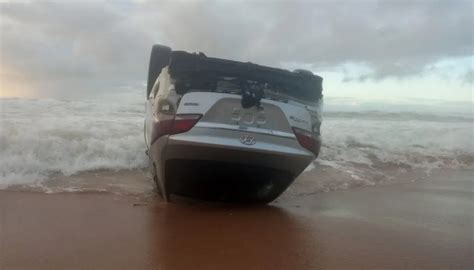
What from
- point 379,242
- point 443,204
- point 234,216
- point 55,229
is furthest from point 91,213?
point 443,204

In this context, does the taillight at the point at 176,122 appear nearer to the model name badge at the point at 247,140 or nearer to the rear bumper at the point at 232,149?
the rear bumper at the point at 232,149

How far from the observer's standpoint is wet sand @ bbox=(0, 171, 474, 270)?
428 centimetres

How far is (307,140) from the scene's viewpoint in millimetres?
5844

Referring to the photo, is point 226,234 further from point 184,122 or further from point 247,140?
point 184,122

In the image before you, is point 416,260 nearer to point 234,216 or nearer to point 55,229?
point 234,216

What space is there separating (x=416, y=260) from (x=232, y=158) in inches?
86.9

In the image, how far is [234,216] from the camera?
19.3ft

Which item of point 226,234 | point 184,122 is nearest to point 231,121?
point 184,122

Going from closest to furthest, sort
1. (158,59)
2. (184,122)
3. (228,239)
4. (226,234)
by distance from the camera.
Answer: (228,239) < (226,234) < (184,122) < (158,59)

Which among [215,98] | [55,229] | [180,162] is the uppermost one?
[215,98]

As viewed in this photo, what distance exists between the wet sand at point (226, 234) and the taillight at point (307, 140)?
91cm

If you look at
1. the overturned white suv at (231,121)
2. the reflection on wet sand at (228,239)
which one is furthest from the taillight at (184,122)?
the reflection on wet sand at (228,239)

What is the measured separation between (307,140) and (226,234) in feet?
5.16

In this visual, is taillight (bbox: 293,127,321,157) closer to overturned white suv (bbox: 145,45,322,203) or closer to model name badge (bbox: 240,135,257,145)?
overturned white suv (bbox: 145,45,322,203)
